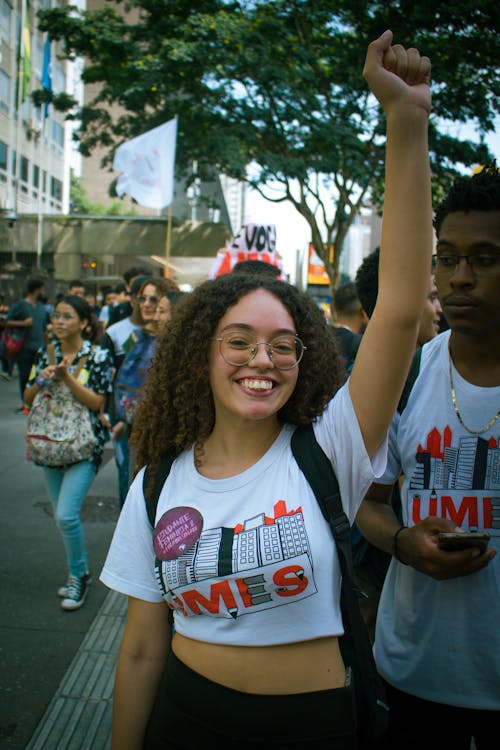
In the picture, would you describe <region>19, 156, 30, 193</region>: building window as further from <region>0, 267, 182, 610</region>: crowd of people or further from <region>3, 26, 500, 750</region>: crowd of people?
<region>3, 26, 500, 750</region>: crowd of people

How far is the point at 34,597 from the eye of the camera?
4.26 meters

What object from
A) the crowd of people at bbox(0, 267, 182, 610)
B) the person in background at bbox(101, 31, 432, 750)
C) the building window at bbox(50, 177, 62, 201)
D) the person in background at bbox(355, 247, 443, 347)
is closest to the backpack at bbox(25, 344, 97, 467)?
the crowd of people at bbox(0, 267, 182, 610)

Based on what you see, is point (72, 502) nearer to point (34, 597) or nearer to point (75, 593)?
point (75, 593)

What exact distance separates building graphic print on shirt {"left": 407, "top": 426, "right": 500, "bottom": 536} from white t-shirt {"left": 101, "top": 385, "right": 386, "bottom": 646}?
0.78 feet

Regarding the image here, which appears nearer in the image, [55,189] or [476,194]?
[476,194]

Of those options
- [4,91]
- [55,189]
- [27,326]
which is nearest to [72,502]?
[27,326]

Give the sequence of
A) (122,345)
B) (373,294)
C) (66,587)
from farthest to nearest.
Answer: (122,345) → (66,587) → (373,294)

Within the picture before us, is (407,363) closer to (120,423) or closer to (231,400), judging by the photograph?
(231,400)

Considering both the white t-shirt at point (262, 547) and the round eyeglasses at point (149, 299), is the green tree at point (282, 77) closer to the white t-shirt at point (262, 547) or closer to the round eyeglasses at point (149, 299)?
the round eyeglasses at point (149, 299)

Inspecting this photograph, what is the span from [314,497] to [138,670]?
711mm

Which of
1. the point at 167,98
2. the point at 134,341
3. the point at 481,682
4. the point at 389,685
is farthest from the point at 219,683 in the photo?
the point at 167,98

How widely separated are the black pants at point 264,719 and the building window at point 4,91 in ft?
119

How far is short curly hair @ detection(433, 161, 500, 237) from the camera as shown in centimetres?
180

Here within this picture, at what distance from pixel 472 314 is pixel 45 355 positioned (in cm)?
335
